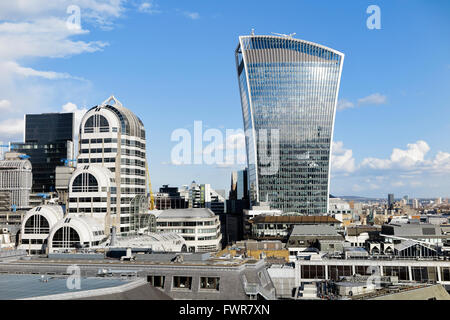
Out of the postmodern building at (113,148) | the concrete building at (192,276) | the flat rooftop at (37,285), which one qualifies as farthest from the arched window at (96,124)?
the flat rooftop at (37,285)

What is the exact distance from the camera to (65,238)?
111m

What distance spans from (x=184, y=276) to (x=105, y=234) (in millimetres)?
83441

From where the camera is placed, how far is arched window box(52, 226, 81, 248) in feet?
363

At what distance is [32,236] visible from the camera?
120 metres

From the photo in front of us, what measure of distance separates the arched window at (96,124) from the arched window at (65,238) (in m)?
39.9

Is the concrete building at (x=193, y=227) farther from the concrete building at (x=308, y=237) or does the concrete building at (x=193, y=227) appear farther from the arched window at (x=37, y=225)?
the arched window at (x=37, y=225)

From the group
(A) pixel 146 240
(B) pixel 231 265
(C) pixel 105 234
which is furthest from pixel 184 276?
(C) pixel 105 234

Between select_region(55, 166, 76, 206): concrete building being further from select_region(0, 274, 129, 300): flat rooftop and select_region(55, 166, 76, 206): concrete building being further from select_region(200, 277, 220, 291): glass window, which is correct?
select_region(200, 277, 220, 291): glass window

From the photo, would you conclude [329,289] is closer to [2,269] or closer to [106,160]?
Answer: [2,269]

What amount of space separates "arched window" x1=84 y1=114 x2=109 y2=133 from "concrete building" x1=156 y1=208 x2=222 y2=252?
4035cm

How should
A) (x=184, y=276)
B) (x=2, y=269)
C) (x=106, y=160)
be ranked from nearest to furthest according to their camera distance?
(x=184, y=276), (x=2, y=269), (x=106, y=160)

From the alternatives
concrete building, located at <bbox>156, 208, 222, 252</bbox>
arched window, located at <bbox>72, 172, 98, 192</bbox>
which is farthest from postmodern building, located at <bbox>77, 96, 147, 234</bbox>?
concrete building, located at <bbox>156, 208, 222, 252</bbox>

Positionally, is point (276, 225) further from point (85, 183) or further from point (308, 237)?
point (85, 183)

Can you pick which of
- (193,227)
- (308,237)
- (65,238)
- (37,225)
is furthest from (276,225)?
(37,225)
